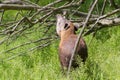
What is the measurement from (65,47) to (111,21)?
72 centimetres

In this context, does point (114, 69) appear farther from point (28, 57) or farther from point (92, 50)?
point (28, 57)

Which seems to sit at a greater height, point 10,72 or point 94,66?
point 94,66

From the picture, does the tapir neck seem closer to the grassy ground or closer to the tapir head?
the tapir head

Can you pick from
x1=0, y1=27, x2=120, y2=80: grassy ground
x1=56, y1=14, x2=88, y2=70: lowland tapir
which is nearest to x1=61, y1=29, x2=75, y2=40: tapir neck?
x1=56, y1=14, x2=88, y2=70: lowland tapir

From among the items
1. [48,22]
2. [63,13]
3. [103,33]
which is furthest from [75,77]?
[103,33]

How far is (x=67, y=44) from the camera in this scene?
2.14m

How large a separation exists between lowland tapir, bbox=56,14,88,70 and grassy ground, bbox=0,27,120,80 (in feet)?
0.19

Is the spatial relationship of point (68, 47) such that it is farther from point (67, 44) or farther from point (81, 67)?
point (81, 67)

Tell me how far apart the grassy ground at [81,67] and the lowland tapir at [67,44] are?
0.06 meters

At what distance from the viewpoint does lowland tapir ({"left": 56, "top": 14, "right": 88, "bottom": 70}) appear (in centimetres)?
218

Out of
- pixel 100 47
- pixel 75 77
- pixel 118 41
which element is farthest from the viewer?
pixel 118 41

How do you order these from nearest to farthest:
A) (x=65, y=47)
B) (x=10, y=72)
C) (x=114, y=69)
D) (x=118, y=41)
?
1. (x=65, y=47)
2. (x=114, y=69)
3. (x=10, y=72)
4. (x=118, y=41)

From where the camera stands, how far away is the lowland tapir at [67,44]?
218 cm

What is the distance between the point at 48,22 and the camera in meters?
3.27
